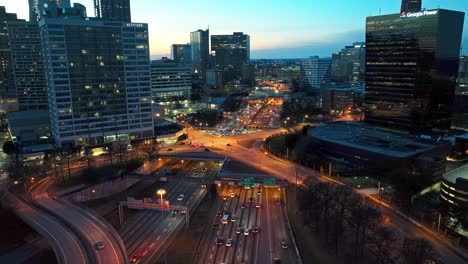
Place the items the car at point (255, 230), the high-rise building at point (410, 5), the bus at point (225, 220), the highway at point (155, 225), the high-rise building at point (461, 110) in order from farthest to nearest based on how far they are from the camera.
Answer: the high-rise building at point (410, 5) < the high-rise building at point (461, 110) < the bus at point (225, 220) < the car at point (255, 230) < the highway at point (155, 225)

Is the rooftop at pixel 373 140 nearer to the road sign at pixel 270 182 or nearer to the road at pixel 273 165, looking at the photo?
the road at pixel 273 165


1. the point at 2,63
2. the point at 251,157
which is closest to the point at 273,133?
the point at 251,157

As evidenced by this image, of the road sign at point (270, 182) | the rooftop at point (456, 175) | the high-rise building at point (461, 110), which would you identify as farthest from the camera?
the high-rise building at point (461, 110)

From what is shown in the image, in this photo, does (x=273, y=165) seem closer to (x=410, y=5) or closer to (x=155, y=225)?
(x=155, y=225)

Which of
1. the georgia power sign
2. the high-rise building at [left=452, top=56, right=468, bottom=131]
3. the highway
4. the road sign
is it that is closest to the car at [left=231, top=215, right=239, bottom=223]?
the highway

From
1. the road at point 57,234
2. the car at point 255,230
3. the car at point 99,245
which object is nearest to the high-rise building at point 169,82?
the road at point 57,234

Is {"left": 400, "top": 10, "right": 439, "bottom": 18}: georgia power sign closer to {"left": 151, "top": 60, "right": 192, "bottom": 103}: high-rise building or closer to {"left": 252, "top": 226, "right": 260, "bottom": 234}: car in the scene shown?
{"left": 252, "top": 226, "right": 260, "bottom": 234}: car

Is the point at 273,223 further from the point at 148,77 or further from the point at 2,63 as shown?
the point at 2,63
